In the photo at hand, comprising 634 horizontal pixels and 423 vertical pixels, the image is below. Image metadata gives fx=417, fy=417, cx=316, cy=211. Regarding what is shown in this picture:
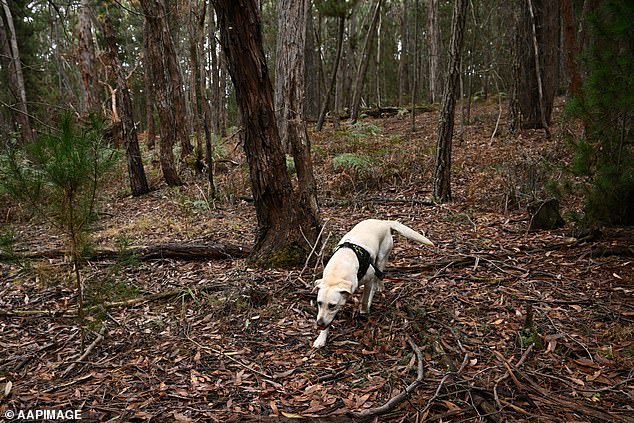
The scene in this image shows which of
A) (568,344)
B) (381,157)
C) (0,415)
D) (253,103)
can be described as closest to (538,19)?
(381,157)

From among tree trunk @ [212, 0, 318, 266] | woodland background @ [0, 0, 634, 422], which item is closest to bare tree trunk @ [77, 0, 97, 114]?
woodland background @ [0, 0, 634, 422]

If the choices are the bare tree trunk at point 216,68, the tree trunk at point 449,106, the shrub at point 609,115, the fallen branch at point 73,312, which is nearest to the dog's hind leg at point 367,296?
the fallen branch at point 73,312

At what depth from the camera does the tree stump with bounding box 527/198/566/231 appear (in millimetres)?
6328

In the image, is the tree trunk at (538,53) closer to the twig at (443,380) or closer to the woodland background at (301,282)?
the woodland background at (301,282)

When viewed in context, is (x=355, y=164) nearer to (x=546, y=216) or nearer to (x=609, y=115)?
(x=546, y=216)

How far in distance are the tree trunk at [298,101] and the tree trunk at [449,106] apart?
276cm

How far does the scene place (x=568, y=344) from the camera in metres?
3.67

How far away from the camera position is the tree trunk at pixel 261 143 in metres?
4.98

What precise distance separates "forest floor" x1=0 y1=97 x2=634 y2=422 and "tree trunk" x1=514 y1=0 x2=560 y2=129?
600 cm

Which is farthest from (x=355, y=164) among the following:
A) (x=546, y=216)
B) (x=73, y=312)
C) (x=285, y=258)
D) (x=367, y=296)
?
(x=73, y=312)

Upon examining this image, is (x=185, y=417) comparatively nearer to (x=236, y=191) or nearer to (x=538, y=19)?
(x=236, y=191)

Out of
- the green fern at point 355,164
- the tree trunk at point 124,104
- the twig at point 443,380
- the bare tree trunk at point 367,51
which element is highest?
the bare tree trunk at point 367,51

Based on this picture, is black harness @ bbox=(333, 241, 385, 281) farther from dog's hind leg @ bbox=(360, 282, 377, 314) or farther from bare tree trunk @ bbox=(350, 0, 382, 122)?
bare tree trunk @ bbox=(350, 0, 382, 122)

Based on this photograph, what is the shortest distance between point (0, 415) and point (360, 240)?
3361 mm
